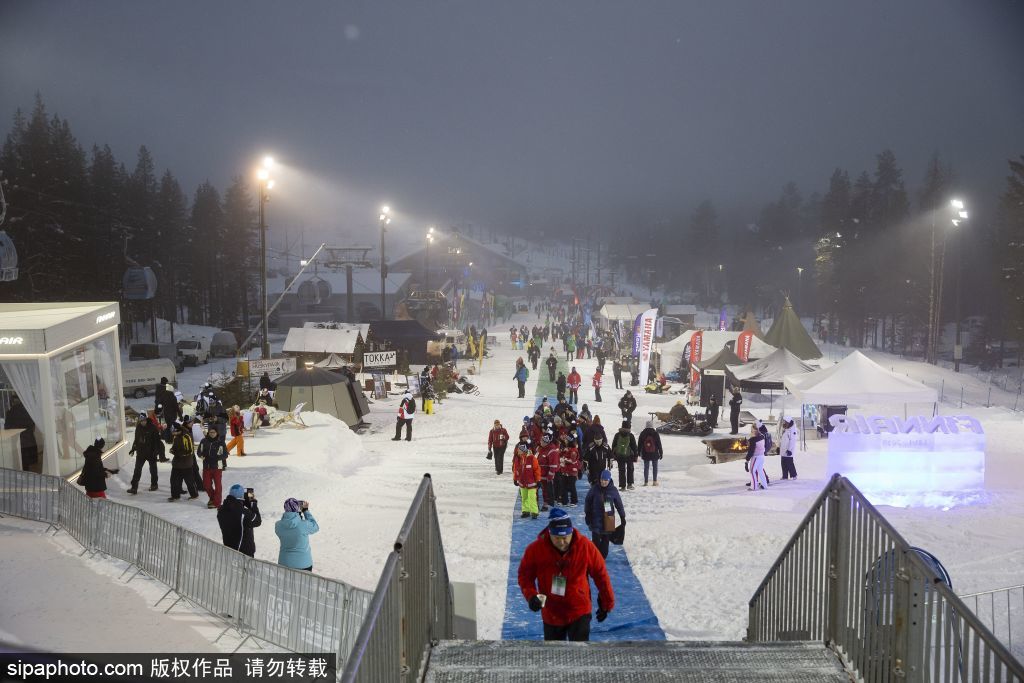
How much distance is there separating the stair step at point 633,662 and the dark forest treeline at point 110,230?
36.0m

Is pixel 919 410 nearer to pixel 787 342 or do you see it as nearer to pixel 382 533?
pixel 787 342

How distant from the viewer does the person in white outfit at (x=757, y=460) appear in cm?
1445

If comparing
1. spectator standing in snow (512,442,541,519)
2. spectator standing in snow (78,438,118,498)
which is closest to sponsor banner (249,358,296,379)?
spectator standing in snow (78,438,118,498)

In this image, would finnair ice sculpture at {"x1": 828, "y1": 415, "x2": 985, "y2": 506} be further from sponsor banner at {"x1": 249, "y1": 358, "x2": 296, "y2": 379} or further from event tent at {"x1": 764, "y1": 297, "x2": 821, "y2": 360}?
event tent at {"x1": 764, "y1": 297, "x2": 821, "y2": 360}

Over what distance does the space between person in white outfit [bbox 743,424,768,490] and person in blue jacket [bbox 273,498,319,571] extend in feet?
28.3

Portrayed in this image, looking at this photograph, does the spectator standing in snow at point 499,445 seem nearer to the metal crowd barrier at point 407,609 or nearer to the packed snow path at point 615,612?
the packed snow path at point 615,612

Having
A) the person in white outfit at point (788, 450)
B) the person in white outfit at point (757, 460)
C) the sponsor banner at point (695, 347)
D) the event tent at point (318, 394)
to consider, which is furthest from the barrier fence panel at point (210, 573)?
the sponsor banner at point (695, 347)

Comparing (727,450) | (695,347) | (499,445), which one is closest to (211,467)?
(499,445)

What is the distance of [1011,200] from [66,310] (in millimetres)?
45269

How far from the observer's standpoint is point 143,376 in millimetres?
32375

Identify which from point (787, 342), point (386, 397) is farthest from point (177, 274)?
point (787, 342)

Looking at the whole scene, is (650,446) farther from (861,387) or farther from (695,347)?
(695,347)

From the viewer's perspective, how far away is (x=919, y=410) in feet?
78.7

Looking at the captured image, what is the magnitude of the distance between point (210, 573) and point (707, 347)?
27144 millimetres
